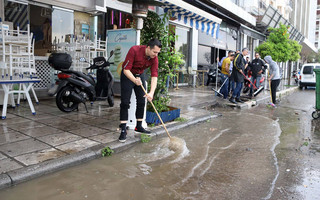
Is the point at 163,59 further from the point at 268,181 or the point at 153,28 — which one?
the point at 268,181

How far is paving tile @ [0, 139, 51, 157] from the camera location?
3855 mm

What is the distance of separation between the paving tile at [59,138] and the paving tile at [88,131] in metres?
0.17

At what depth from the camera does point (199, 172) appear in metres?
3.61

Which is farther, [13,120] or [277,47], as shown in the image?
[277,47]

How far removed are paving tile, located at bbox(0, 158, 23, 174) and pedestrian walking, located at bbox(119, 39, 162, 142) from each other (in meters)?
1.63

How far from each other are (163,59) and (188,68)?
1065 centimetres

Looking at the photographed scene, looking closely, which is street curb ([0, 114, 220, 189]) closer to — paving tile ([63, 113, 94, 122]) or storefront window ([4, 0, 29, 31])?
paving tile ([63, 113, 94, 122])

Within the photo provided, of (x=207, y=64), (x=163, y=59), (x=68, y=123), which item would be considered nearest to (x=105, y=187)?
(x=68, y=123)

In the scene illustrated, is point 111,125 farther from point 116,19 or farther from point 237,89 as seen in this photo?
point 116,19

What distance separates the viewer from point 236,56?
32.3 ft

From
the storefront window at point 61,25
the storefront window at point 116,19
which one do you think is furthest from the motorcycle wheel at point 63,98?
the storefront window at point 116,19

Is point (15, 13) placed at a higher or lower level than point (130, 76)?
higher

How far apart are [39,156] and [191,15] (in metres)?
4.80

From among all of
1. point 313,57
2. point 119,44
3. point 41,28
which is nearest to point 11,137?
point 119,44
